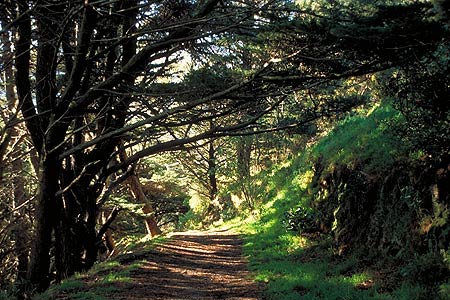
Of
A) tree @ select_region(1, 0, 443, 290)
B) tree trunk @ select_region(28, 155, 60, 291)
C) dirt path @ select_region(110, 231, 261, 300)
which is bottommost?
dirt path @ select_region(110, 231, 261, 300)

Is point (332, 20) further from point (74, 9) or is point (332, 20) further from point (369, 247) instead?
point (369, 247)

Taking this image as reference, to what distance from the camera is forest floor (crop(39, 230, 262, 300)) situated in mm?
7324

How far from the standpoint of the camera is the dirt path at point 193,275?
7523mm

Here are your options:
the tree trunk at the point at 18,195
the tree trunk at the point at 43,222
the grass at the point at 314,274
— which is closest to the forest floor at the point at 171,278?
the grass at the point at 314,274

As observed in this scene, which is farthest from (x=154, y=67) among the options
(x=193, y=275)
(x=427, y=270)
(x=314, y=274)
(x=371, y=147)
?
(x=427, y=270)

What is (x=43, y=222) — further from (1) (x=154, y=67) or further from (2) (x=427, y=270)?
(2) (x=427, y=270)

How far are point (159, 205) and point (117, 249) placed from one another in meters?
9.72

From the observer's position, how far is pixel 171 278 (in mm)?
9219

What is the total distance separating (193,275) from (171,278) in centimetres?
67

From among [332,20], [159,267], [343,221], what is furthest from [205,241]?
[332,20]

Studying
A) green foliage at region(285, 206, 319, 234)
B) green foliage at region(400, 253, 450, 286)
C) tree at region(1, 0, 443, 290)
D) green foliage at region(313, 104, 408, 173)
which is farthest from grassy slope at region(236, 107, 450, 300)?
tree at region(1, 0, 443, 290)

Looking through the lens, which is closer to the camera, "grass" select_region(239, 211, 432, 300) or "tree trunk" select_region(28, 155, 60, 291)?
"grass" select_region(239, 211, 432, 300)

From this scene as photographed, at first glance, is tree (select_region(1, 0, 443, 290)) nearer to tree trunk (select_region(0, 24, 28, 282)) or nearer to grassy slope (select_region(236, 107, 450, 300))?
grassy slope (select_region(236, 107, 450, 300))

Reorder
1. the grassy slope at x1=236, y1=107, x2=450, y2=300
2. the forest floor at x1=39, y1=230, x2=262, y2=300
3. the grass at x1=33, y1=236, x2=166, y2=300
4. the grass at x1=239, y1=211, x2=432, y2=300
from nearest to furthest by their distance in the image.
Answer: the grass at x1=239, y1=211, x2=432, y2=300 → the grassy slope at x1=236, y1=107, x2=450, y2=300 → the grass at x1=33, y1=236, x2=166, y2=300 → the forest floor at x1=39, y1=230, x2=262, y2=300
